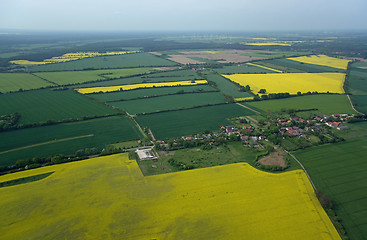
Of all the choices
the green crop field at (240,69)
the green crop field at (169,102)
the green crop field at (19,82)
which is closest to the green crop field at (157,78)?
the green crop field at (19,82)

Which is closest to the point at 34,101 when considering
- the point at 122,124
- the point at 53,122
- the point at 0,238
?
the point at 53,122

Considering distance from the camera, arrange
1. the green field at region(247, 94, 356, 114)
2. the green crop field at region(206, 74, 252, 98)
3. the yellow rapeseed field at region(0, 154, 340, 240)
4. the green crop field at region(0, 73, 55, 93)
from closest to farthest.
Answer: the yellow rapeseed field at region(0, 154, 340, 240) < the green field at region(247, 94, 356, 114) < the green crop field at region(206, 74, 252, 98) < the green crop field at region(0, 73, 55, 93)

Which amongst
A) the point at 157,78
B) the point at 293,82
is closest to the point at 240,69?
the point at 293,82

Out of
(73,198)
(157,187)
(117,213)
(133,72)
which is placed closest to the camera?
(117,213)

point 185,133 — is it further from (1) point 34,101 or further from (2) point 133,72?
(2) point 133,72

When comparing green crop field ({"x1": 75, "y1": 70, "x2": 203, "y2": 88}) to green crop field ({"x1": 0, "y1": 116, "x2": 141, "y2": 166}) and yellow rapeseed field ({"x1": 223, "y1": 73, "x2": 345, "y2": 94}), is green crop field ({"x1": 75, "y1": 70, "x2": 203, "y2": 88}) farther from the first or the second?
green crop field ({"x1": 0, "y1": 116, "x2": 141, "y2": 166})

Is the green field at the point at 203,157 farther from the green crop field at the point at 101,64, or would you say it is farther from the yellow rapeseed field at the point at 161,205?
the green crop field at the point at 101,64

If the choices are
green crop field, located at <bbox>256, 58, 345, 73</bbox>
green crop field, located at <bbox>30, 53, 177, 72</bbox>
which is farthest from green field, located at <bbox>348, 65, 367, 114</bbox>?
green crop field, located at <bbox>30, 53, 177, 72</bbox>
